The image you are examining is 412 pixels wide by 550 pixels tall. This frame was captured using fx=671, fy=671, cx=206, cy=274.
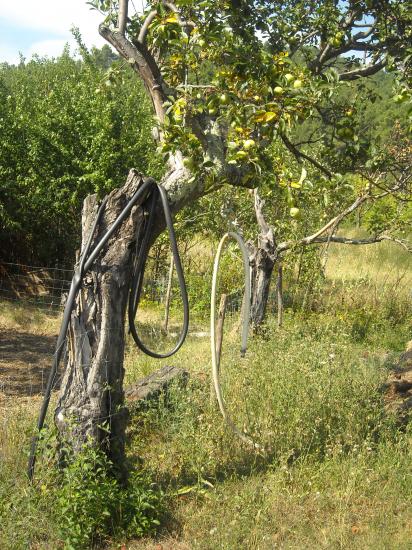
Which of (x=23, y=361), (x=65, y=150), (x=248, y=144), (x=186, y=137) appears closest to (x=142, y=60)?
(x=186, y=137)

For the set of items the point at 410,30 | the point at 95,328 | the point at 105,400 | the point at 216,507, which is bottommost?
the point at 216,507

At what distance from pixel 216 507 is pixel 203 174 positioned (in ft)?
7.35

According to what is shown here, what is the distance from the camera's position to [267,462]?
4840 millimetres

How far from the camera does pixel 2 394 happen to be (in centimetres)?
680

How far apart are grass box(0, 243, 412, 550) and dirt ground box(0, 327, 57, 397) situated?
702 mm

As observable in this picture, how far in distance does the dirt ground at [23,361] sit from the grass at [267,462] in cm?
70

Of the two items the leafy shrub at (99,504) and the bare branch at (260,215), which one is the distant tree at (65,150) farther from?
the leafy shrub at (99,504)

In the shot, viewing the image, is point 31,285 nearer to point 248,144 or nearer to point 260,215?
point 260,215

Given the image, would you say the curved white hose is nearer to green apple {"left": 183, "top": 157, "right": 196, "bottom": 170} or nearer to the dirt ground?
green apple {"left": 183, "top": 157, "right": 196, "bottom": 170}

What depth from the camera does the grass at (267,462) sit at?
13.1 feet

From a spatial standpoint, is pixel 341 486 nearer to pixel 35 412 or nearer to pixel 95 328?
pixel 95 328

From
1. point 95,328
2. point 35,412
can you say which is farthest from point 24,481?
point 35,412

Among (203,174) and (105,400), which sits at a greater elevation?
(203,174)

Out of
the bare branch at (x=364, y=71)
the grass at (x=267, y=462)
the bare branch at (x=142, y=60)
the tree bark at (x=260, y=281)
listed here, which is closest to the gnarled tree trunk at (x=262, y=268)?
the tree bark at (x=260, y=281)
